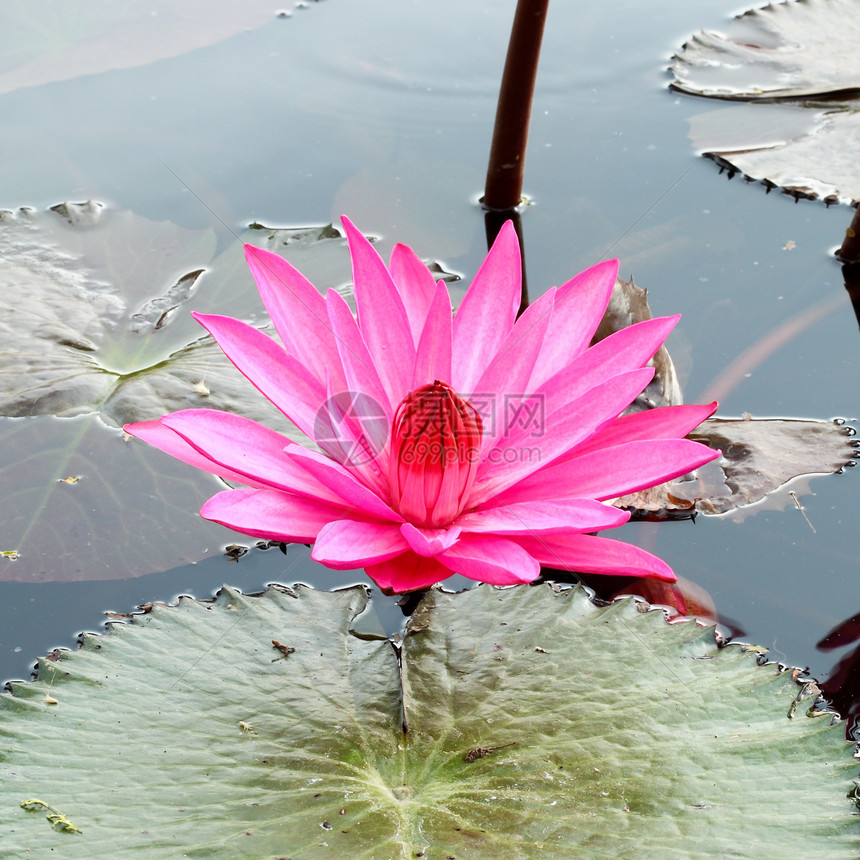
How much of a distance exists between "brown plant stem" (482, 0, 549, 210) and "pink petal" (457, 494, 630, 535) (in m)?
1.18

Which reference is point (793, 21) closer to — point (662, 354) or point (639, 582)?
point (662, 354)

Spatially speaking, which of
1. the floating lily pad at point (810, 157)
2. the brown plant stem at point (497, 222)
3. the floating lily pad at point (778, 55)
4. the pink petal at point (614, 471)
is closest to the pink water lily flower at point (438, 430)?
the pink petal at point (614, 471)

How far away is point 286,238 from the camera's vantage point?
2021 millimetres

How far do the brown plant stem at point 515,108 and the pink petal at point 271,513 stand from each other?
1252 millimetres

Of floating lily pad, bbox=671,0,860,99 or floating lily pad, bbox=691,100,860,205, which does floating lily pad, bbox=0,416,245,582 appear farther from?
floating lily pad, bbox=671,0,860,99

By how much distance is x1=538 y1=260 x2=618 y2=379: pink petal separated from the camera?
3.97ft

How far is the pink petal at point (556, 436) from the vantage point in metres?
1.04

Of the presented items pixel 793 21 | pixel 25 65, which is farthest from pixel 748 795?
pixel 25 65

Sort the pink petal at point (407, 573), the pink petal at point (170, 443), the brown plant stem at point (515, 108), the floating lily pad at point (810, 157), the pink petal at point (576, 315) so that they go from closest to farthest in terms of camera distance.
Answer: the pink petal at point (407, 573) → the pink petal at point (170, 443) → the pink petal at point (576, 315) → the brown plant stem at point (515, 108) → the floating lily pad at point (810, 157)

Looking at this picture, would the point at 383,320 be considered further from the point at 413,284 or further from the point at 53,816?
the point at 53,816

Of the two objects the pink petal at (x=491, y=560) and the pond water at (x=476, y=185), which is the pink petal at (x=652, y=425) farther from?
the pond water at (x=476, y=185)

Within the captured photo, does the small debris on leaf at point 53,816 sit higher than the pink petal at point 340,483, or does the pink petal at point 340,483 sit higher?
the pink petal at point 340,483

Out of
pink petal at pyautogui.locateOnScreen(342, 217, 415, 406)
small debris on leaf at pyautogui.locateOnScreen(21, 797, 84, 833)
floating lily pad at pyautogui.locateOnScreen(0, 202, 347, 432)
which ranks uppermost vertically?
floating lily pad at pyautogui.locateOnScreen(0, 202, 347, 432)

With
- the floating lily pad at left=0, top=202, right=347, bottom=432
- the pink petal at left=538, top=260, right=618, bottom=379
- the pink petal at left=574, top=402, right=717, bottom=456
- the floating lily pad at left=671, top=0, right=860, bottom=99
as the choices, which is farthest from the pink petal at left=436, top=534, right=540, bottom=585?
the floating lily pad at left=671, top=0, right=860, bottom=99
